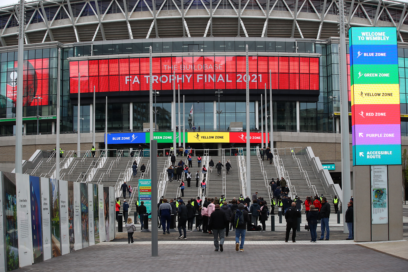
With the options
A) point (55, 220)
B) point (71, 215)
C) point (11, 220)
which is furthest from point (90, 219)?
point (11, 220)

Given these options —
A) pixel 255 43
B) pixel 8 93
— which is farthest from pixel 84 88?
pixel 255 43

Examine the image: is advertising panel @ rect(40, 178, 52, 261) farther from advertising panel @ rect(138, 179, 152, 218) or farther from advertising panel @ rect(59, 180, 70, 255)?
advertising panel @ rect(138, 179, 152, 218)

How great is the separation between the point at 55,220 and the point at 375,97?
11010mm

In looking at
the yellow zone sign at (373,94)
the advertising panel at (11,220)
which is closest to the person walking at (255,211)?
the yellow zone sign at (373,94)

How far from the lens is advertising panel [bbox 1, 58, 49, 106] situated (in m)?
68.6

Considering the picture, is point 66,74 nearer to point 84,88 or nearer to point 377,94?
point 84,88

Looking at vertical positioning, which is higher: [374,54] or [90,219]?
[374,54]

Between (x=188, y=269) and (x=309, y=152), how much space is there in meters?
32.6

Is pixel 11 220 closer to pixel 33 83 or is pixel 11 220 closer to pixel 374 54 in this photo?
pixel 374 54

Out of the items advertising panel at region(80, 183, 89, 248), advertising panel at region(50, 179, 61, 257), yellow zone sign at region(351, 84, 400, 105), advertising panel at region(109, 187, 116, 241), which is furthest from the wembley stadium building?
advertising panel at region(50, 179, 61, 257)

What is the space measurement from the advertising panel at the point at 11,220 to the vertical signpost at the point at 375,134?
34.6 ft

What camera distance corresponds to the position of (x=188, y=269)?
11102 mm

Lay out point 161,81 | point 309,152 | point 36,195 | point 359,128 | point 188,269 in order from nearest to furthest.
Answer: point 188,269, point 36,195, point 359,128, point 309,152, point 161,81

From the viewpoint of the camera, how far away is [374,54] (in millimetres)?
17578
